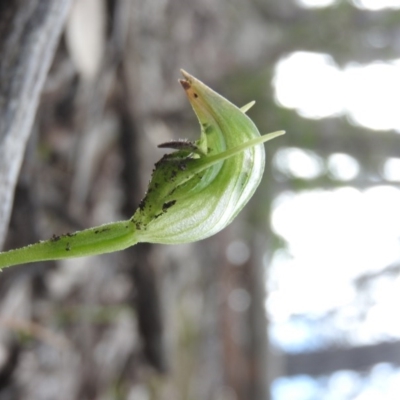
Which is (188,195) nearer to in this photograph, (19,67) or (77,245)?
(77,245)

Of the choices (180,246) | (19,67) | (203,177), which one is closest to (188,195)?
(203,177)

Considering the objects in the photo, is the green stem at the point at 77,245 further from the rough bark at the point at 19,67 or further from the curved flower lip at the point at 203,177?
the rough bark at the point at 19,67

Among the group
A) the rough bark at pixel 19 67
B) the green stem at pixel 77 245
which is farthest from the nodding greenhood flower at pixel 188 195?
the rough bark at pixel 19 67

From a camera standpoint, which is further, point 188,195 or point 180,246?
point 180,246

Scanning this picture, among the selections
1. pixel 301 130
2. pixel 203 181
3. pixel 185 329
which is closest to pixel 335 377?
pixel 185 329

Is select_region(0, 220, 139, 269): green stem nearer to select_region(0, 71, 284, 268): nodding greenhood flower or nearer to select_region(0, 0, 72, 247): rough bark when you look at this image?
select_region(0, 71, 284, 268): nodding greenhood flower

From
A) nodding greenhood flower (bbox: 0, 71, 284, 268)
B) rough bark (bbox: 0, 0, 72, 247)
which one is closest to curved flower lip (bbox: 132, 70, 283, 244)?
nodding greenhood flower (bbox: 0, 71, 284, 268)

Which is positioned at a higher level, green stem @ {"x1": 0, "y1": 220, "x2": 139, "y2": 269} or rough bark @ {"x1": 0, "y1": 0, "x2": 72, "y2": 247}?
rough bark @ {"x1": 0, "y1": 0, "x2": 72, "y2": 247}

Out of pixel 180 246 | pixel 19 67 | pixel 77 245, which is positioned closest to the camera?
pixel 77 245
